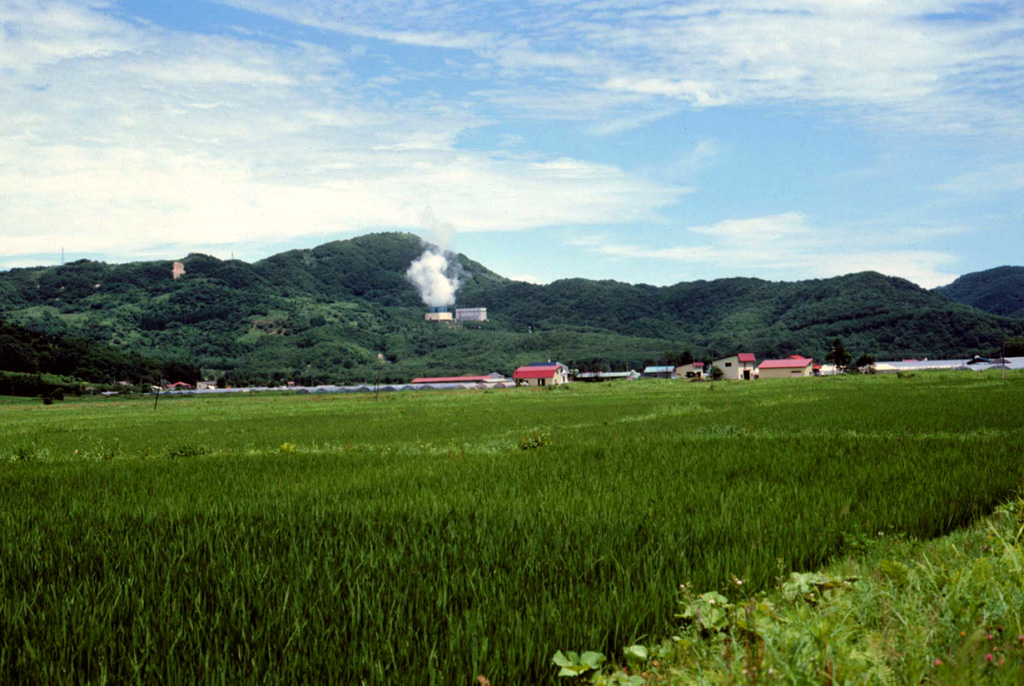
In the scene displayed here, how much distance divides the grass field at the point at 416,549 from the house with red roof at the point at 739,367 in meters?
90.1

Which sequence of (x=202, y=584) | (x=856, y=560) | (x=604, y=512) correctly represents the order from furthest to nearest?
(x=604, y=512) < (x=856, y=560) < (x=202, y=584)

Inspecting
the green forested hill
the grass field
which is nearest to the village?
the green forested hill

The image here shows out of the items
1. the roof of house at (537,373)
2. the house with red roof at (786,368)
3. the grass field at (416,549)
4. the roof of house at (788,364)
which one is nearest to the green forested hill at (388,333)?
the house with red roof at (786,368)

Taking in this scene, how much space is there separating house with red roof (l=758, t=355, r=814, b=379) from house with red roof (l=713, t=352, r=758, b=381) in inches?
67.7

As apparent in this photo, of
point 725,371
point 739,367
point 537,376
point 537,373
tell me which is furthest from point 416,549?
point 537,373

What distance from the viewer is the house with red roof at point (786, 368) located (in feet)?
323

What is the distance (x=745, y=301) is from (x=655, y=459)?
19941 cm

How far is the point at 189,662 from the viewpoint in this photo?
122 inches

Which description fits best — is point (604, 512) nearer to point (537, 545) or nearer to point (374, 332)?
point (537, 545)

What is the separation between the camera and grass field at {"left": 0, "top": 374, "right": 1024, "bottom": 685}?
10.5 ft

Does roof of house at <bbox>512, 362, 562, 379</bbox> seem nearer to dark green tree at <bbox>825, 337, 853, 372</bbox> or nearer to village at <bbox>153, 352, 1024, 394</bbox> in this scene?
village at <bbox>153, 352, 1024, 394</bbox>

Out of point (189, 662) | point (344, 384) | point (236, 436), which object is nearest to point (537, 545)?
point (189, 662)

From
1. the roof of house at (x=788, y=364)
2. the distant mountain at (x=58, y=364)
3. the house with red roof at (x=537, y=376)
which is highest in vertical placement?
the distant mountain at (x=58, y=364)

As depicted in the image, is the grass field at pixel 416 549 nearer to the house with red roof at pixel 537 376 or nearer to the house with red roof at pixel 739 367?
the house with red roof at pixel 739 367
